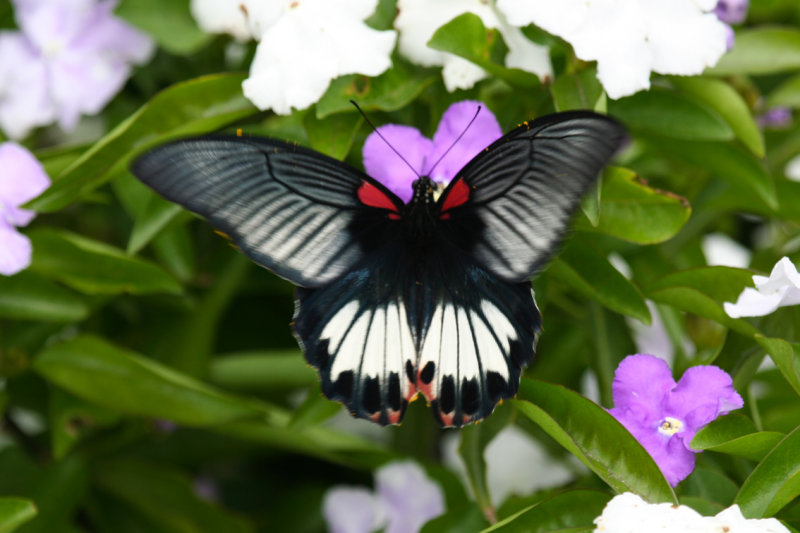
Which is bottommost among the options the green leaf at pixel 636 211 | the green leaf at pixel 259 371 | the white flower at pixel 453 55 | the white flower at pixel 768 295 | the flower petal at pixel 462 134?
the green leaf at pixel 259 371

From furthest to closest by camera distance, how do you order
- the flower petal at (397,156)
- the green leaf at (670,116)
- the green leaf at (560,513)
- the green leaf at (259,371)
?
the green leaf at (259,371) → the green leaf at (670,116) → the flower petal at (397,156) → the green leaf at (560,513)

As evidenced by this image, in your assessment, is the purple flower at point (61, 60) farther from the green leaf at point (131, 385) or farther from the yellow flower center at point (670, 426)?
the yellow flower center at point (670, 426)

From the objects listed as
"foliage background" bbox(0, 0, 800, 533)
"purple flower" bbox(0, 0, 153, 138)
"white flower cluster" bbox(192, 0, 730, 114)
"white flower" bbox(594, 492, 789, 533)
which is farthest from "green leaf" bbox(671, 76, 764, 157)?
"purple flower" bbox(0, 0, 153, 138)

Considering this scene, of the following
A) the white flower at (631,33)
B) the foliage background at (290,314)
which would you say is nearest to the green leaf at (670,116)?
the foliage background at (290,314)

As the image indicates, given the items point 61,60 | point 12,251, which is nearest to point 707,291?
point 12,251

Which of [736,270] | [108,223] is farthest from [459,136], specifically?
[108,223]

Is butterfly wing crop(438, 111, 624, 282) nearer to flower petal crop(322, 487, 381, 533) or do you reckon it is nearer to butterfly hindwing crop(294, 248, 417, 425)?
butterfly hindwing crop(294, 248, 417, 425)

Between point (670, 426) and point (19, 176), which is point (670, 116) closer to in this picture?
point (670, 426)
